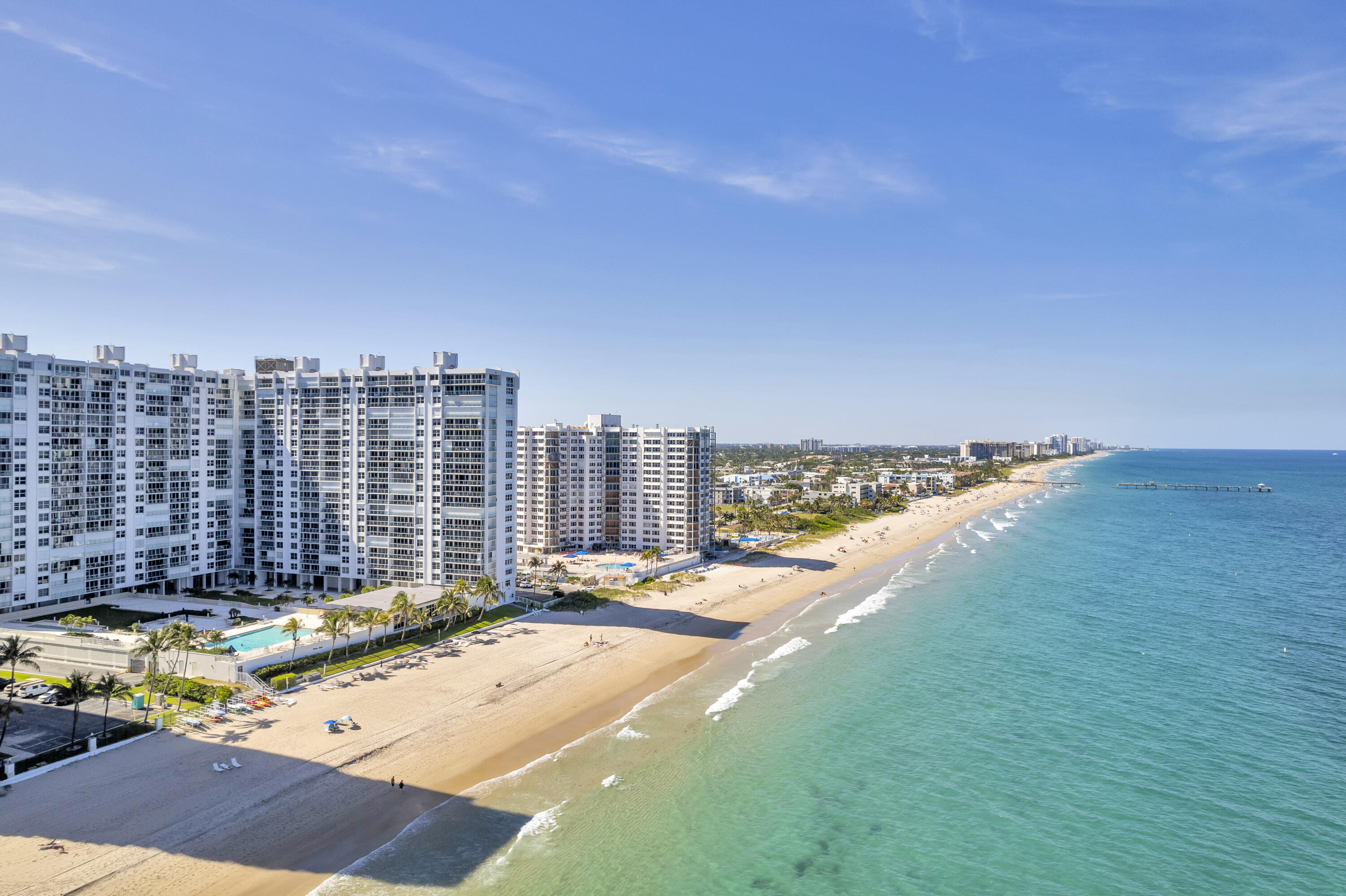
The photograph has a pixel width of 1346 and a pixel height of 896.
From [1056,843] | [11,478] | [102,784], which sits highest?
[11,478]

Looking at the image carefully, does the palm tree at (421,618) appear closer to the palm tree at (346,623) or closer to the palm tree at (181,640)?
the palm tree at (346,623)

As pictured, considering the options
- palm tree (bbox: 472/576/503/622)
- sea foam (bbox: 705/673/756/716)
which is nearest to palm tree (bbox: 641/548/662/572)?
palm tree (bbox: 472/576/503/622)

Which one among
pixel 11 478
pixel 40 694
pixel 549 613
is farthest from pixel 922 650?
pixel 11 478

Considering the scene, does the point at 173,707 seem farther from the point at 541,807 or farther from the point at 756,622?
the point at 756,622

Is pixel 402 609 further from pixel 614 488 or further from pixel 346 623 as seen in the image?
pixel 614 488

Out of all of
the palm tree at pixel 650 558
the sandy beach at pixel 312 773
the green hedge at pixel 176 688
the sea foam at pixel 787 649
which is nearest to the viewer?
the sandy beach at pixel 312 773

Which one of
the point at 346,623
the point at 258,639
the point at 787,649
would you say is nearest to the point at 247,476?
the point at 258,639

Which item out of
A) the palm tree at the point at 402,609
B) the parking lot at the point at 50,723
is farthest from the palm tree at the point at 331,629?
the parking lot at the point at 50,723
